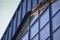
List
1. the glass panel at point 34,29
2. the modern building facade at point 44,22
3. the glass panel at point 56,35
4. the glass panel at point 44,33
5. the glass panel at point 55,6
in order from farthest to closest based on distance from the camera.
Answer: the glass panel at point 34,29 → the glass panel at point 44,33 → the glass panel at point 55,6 → the modern building facade at point 44,22 → the glass panel at point 56,35

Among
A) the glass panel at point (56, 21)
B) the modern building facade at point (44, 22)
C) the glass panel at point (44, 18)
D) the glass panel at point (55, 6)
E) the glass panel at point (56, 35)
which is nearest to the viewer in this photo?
the glass panel at point (56, 35)

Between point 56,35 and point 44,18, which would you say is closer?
point 56,35

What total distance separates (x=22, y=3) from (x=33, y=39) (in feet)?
16.5

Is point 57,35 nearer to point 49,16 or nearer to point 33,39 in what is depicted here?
point 49,16

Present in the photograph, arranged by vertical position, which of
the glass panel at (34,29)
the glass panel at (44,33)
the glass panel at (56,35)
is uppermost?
the glass panel at (34,29)

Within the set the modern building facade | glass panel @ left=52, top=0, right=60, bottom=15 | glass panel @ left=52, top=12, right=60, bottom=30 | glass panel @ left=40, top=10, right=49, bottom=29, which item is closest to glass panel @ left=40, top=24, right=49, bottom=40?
the modern building facade

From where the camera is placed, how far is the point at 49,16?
840 centimetres

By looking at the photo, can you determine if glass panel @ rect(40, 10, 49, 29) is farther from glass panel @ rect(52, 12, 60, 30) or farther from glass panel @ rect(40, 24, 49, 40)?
glass panel @ rect(52, 12, 60, 30)

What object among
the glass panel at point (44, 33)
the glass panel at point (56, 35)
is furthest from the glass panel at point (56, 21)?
the glass panel at point (44, 33)

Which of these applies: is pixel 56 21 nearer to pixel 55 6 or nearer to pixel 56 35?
pixel 56 35

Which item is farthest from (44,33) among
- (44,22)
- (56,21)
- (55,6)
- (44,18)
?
(55,6)

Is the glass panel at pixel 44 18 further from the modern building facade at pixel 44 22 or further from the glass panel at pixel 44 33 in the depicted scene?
the glass panel at pixel 44 33

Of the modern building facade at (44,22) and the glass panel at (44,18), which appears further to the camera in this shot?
the glass panel at (44,18)

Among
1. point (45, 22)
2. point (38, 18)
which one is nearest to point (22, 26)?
point (38, 18)
